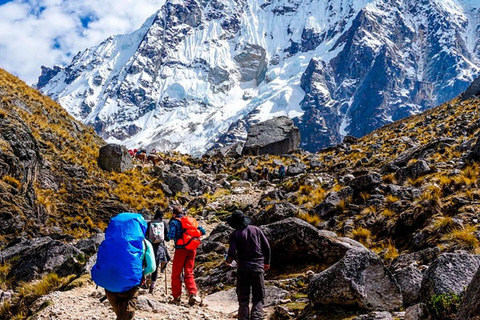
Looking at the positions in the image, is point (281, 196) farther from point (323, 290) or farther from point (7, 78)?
point (7, 78)

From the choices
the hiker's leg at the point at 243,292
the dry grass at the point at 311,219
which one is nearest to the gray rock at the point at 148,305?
the hiker's leg at the point at 243,292

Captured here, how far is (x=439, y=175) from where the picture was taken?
1332 centimetres

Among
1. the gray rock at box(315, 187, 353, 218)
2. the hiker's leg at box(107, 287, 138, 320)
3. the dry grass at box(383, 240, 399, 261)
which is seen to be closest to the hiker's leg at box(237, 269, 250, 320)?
the hiker's leg at box(107, 287, 138, 320)

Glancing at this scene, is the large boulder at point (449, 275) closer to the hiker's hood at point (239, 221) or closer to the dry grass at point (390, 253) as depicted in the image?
the hiker's hood at point (239, 221)

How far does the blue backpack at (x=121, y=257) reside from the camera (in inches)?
239

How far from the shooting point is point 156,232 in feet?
32.7

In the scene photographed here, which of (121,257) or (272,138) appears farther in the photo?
(272,138)

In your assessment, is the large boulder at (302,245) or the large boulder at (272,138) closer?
the large boulder at (302,245)

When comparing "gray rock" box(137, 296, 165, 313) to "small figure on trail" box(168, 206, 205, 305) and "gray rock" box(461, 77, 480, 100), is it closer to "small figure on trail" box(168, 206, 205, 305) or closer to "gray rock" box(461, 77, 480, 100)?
"small figure on trail" box(168, 206, 205, 305)

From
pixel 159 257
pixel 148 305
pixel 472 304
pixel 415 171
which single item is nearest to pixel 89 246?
pixel 159 257

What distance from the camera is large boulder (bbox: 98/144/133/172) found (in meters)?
26.0

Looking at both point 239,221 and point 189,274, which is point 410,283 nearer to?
point 239,221

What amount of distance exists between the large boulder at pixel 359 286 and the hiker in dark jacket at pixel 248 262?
1002mm

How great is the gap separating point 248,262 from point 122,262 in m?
2.36
